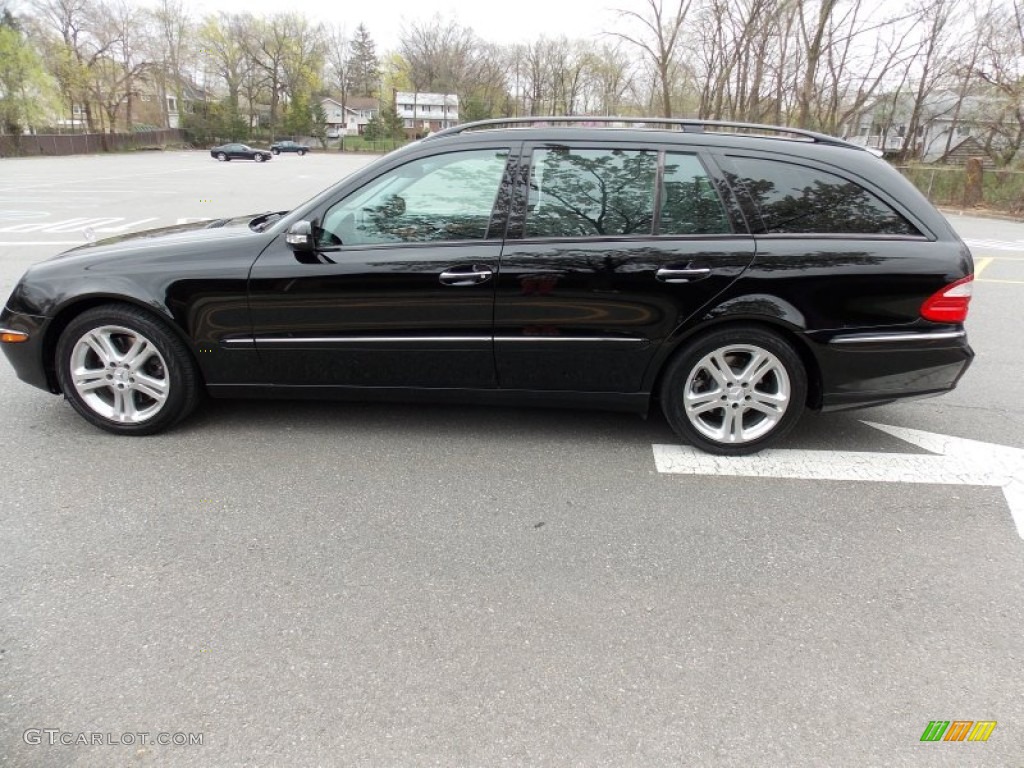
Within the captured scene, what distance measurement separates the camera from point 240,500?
3.09 m

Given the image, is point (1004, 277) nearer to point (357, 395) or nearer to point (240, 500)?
point (357, 395)

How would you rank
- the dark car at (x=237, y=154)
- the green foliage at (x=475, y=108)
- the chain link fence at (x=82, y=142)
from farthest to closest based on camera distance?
the green foliage at (x=475, y=108), the dark car at (x=237, y=154), the chain link fence at (x=82, y=142)

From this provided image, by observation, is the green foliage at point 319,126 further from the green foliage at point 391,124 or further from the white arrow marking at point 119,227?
the white arrow marking at point 119,227

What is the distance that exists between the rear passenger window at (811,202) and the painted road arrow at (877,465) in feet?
3.92

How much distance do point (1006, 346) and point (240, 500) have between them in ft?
20.2

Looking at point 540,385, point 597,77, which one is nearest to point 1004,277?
point 540,385

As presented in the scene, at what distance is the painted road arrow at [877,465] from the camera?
11.2 ft

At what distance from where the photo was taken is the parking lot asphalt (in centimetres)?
193

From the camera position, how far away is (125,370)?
360 cm

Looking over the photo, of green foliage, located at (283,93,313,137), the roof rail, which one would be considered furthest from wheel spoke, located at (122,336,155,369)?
green foliage, located at (283,93,313,137)


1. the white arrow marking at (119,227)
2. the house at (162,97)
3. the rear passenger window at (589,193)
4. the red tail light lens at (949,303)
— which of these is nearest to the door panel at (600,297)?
the rear passenger window at (589,193)

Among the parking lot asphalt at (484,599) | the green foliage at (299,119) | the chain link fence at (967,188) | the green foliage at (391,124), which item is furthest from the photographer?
the green foliage at (299,119)

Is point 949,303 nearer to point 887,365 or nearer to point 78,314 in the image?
point 887,365

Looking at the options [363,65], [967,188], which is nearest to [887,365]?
[967,188]
